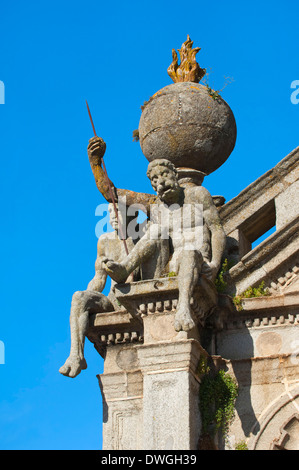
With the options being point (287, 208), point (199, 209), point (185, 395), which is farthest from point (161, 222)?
point (185, 395)

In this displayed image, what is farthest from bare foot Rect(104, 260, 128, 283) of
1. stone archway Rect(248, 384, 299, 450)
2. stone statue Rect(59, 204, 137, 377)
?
stone archway Rect(248, 384, 299, 450)

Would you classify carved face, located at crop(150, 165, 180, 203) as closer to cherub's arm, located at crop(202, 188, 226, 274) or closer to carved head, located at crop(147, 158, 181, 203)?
carved head, located at crop(147, 158, 181, 203)

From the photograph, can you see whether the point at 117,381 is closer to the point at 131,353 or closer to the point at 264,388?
the point at 131,353

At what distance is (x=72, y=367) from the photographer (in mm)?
14609

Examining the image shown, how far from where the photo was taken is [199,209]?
51.3 ft

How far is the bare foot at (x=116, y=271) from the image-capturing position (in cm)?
1484

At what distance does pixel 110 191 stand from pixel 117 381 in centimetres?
267

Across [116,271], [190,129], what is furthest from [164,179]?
[116,271]

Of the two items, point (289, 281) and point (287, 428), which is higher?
point (289, 281)

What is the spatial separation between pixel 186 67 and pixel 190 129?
1.51m

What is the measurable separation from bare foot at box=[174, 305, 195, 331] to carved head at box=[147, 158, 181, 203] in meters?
2.08

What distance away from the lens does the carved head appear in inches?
613
